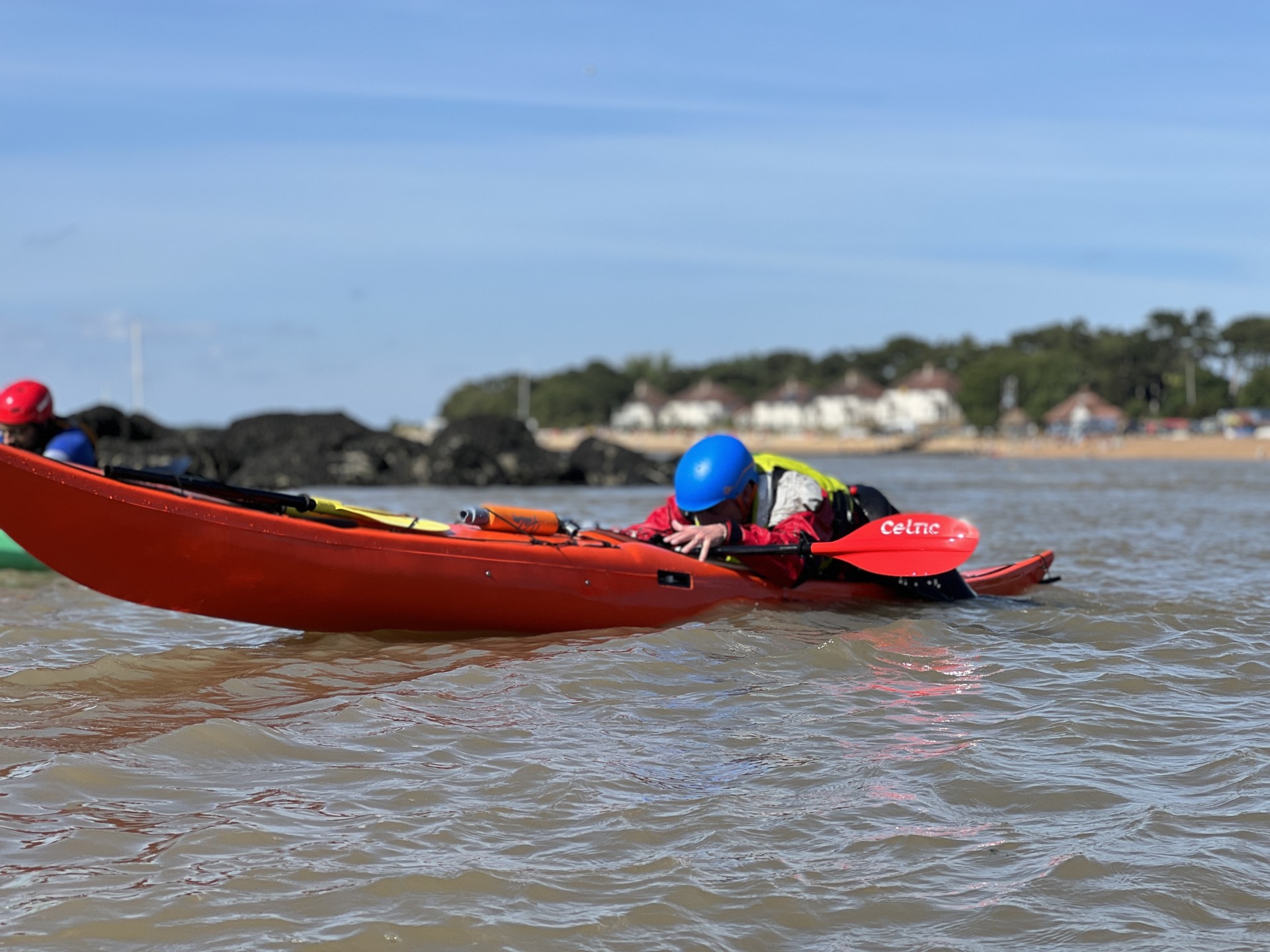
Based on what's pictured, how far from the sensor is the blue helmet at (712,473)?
705 cm

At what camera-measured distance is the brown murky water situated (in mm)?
3002

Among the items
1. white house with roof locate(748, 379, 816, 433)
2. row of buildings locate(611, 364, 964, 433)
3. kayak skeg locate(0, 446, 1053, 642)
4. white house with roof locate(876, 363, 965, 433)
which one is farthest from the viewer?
white house with roof locate(748, 379, 816, 433)

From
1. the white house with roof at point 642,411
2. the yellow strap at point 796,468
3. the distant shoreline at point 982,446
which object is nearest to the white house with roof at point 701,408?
the white house with roof at point 642,411

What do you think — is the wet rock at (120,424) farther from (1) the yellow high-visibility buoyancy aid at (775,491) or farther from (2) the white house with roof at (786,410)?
(2) the white house with roof at (786,410)

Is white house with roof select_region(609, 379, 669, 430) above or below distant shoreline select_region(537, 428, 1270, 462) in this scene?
above

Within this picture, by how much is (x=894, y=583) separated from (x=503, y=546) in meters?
2.64

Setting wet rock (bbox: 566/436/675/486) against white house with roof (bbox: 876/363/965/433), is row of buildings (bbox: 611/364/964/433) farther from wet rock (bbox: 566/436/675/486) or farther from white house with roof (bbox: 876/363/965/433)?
wet rock (bbox: 566/436/675/486)

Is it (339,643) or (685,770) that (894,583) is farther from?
(685,770)

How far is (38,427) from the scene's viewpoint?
8.53m

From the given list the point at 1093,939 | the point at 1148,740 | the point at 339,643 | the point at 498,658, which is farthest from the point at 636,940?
the point at 339,643

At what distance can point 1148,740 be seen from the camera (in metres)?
4.65

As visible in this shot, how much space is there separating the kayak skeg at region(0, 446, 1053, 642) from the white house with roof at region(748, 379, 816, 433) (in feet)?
353

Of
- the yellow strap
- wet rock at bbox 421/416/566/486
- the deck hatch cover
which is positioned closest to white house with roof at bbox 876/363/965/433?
wet rock at bbox 421/416/566/486

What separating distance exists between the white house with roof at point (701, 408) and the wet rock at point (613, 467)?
88.0 m
